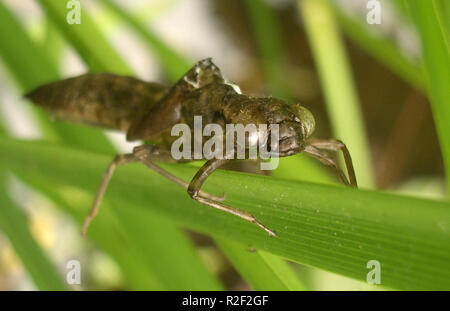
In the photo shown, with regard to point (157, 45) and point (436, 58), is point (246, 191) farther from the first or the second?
point (157, 45)

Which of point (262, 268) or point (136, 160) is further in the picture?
point (136, 160)

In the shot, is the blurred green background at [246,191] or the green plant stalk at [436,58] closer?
the blurred green background at [246,191]

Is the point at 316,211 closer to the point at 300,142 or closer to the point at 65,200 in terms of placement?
the point at 300,142

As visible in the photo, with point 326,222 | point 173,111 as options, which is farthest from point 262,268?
point 173,111

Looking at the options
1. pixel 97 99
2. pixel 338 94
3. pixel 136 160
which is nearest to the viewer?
pixel 136 160

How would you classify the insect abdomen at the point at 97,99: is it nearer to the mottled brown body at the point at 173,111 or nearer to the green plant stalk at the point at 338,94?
the mottled brown body at the point at 173,111

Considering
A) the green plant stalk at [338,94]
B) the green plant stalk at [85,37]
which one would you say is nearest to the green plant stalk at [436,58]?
the green plant stalk at [85,37]

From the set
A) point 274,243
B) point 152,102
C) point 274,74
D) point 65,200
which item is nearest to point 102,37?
point 152,102

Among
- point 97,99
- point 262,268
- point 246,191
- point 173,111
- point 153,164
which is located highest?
point 97,99
